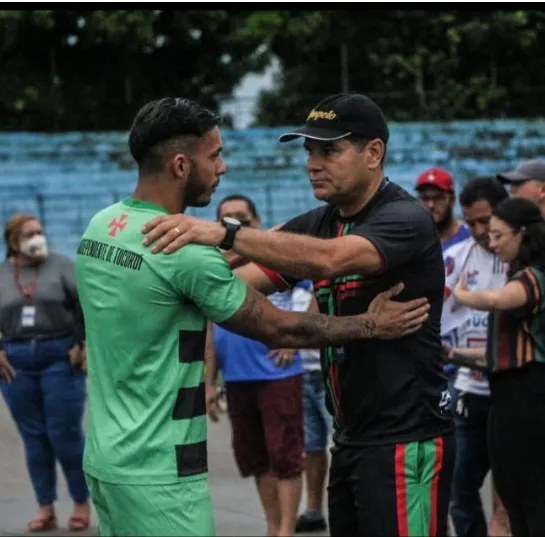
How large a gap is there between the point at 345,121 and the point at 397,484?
127 cm

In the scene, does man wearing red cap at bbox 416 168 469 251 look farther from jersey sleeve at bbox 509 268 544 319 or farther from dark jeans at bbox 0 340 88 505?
dark jeans at bbox 0 340 88 505

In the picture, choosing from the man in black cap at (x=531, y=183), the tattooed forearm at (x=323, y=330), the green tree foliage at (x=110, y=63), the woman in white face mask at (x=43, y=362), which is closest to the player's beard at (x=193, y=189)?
the tattooed forearm at (x=323, y=330)

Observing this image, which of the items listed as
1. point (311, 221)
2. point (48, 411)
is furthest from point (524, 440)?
point (48, 411)

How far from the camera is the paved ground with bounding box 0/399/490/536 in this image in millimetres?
8812

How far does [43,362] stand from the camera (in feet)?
29.6

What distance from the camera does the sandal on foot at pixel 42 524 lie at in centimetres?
891

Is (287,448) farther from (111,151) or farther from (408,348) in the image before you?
(111,151)

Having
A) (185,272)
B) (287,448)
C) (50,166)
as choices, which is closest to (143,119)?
(185,272)

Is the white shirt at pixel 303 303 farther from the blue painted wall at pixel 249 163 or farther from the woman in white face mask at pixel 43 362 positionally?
the blue painted wall at pixel 249 163

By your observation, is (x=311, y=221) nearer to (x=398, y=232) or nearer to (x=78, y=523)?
(x=398, y=232)

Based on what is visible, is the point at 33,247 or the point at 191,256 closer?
the point at 191,256

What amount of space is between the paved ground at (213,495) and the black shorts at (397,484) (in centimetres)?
372

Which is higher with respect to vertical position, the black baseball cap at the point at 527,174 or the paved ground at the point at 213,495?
the black baseball cap at the point at 527,174

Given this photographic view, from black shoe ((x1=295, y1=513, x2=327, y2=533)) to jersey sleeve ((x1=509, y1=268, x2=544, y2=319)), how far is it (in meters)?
2.65
